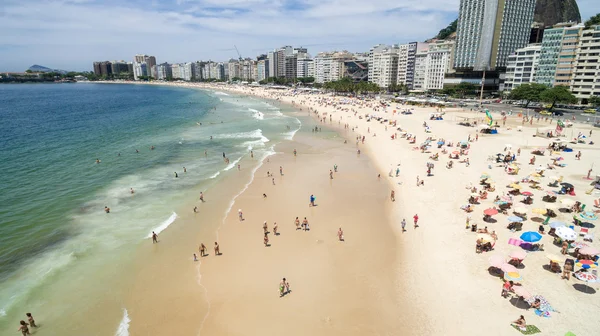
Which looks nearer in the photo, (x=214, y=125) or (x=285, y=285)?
(x=285, y=285)

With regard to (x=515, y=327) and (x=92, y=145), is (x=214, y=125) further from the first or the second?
(x=515, y=327)

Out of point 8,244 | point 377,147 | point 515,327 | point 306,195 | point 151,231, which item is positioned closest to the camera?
point 515,327

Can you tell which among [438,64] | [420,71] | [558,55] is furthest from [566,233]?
[420,71]

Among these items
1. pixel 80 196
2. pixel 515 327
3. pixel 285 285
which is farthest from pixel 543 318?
pixel 80 196

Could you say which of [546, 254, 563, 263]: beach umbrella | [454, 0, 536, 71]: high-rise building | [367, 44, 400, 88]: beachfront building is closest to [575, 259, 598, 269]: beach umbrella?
[546, 254, 563, 263]: beach umbrella

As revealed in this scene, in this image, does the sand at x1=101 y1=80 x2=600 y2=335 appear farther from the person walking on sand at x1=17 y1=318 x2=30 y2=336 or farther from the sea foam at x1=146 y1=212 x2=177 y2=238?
the person walking on sand at x1=17 y1=318 x2=30 y2=336

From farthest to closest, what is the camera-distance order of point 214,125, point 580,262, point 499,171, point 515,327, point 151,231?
point 214,125 → point 499,171 → point 151,231 → point 580,262 → point 515,327

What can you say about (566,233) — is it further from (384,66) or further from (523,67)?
(384,66)
